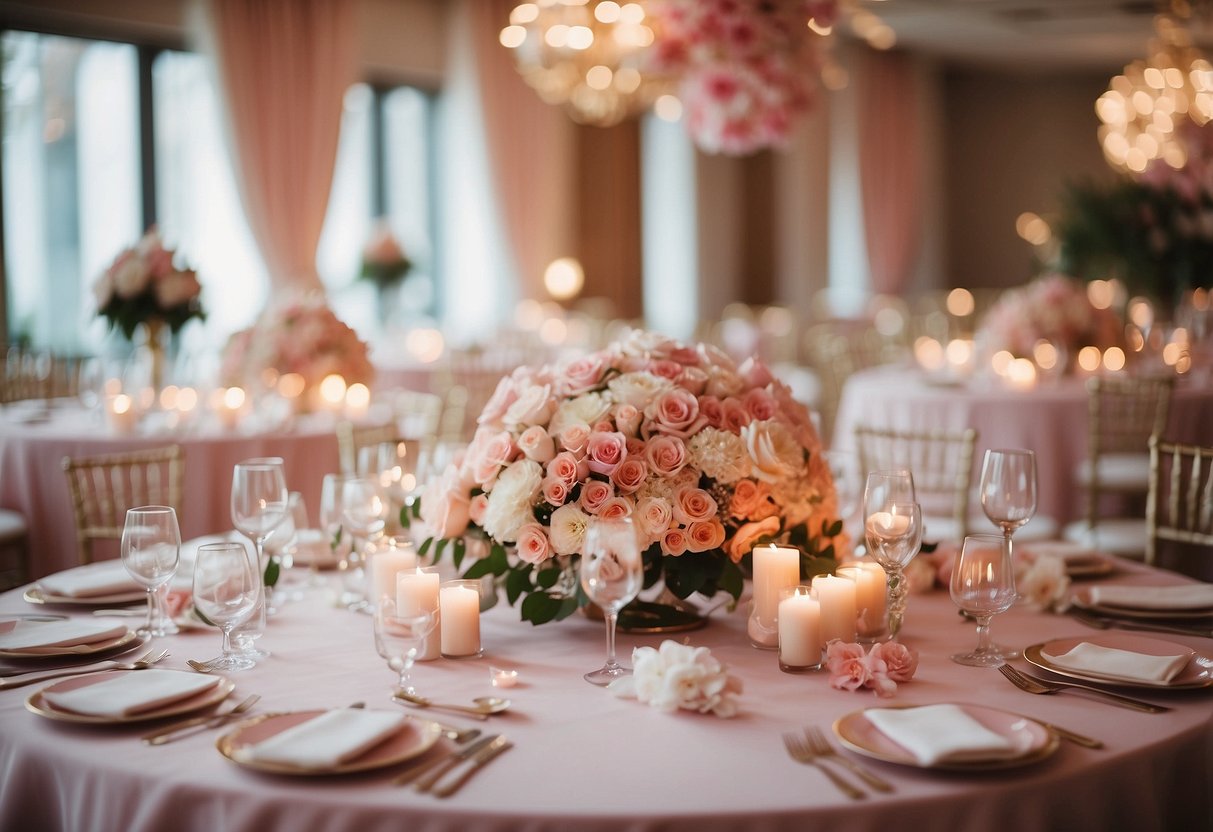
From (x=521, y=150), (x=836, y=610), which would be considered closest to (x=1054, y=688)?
(x=836, y=610)

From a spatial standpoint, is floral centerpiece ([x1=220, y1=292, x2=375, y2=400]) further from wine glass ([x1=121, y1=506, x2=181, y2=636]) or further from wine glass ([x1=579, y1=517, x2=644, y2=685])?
wine glass ([x1=579, y1=517, x2=644, y2=685])

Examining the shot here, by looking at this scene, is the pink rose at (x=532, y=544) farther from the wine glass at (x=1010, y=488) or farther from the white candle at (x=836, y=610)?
the wine glass at (x=1010, y=488)

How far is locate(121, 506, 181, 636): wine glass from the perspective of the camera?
77.1 inches

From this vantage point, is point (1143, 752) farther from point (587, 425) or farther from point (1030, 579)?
point (587, 425)

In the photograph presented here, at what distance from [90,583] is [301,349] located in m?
2.40

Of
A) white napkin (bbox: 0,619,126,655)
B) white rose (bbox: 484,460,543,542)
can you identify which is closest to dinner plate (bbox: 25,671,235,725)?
white napkin (bbox: 0,619,126,655)

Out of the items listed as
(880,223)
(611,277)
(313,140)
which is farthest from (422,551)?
(880,223)

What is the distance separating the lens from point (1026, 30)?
12109mm

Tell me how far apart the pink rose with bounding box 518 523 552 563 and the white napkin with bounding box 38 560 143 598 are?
90 cm

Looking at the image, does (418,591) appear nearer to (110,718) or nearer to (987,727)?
(110,718)

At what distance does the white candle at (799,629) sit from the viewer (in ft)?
6.24

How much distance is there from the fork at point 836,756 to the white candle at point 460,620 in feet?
2.09

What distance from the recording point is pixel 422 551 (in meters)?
2.16

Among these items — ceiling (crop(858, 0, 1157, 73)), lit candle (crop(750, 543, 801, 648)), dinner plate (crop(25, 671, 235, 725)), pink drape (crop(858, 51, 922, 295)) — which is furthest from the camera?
pink drape (crop(858, 51, 922, 295))
